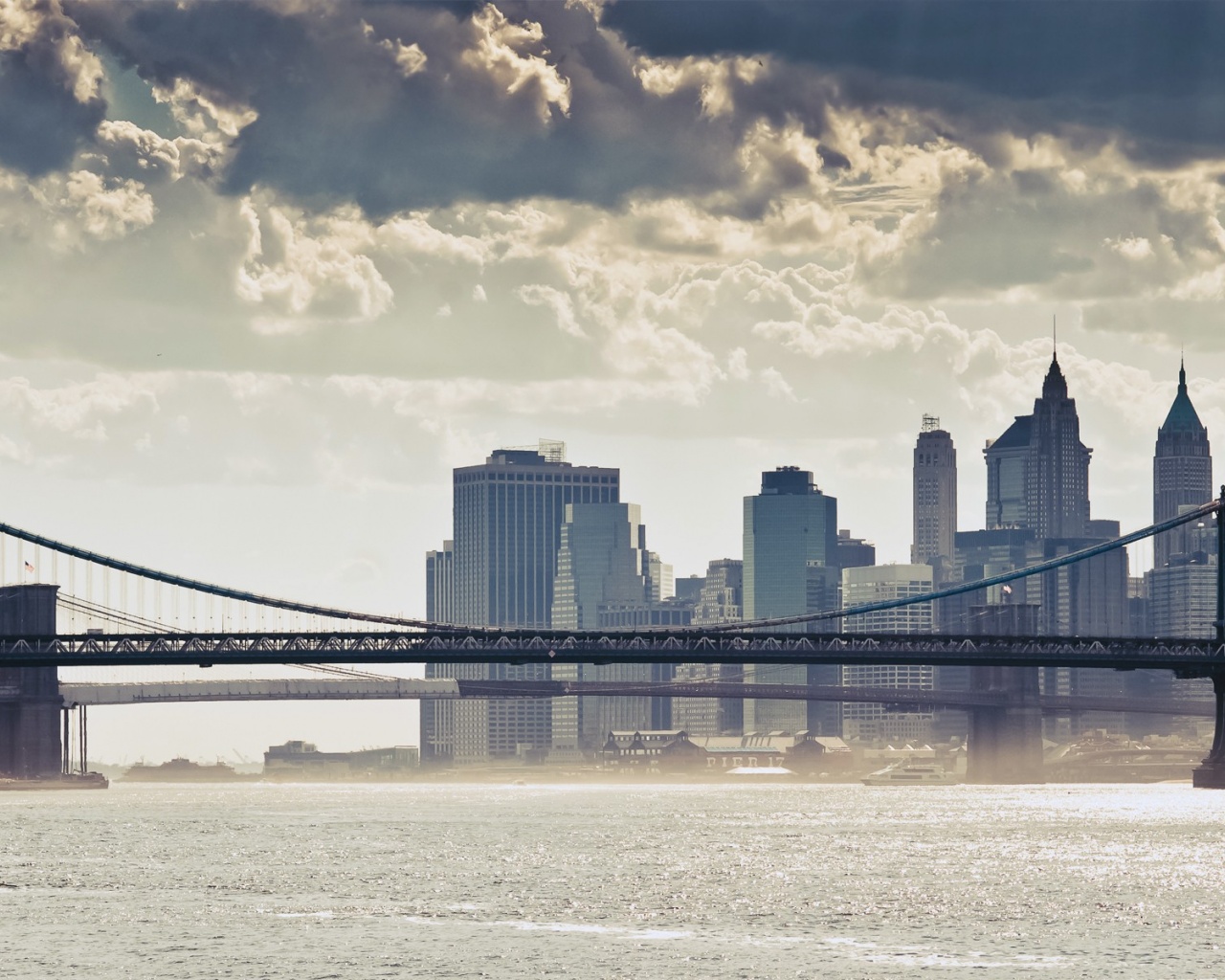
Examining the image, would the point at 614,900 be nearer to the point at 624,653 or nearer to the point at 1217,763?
the point at 624,653

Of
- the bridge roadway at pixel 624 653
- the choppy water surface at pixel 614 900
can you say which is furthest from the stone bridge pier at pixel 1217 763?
the choppy water surface at pixel 614 900

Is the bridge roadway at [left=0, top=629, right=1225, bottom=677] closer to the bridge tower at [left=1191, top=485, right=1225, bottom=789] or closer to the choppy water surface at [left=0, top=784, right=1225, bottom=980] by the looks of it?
the bridge tower at [left=1191, top=485, right=1225, bottom=789]

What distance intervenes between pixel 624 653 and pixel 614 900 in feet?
220

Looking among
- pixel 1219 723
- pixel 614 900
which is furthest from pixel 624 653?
pixel 614 900

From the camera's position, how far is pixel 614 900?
64875 millimetres

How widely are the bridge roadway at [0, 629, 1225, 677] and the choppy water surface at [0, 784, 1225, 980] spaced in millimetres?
20145

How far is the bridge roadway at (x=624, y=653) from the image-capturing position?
130m

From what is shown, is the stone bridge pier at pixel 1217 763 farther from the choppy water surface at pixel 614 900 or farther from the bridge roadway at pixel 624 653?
the choppy water surface at pixel 614 900

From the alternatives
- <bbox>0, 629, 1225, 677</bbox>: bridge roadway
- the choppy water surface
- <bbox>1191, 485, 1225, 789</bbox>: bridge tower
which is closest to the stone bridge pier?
<bbox>1191, 485, 1225, 789</bbox>: bridge tower

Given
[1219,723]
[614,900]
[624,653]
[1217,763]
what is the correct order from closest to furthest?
[614,900], [624,653], [1219,723], [1217,763]

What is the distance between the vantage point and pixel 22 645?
5984 inches

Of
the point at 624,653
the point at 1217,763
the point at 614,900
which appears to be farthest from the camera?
the point at 1217,763

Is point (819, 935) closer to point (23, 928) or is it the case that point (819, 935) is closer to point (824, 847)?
point (23, 928)

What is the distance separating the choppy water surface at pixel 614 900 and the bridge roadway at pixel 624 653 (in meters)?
20.1
